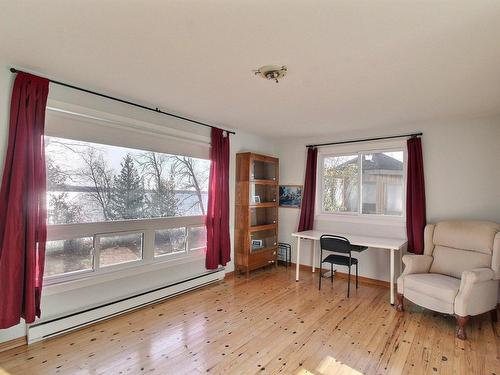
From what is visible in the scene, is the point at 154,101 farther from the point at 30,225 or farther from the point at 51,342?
the point at 51,342

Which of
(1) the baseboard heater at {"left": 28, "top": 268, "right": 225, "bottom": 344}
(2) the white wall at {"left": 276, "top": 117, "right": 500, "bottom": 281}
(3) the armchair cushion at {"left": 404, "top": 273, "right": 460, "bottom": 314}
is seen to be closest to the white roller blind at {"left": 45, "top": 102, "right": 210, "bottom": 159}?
(1) the baseboard heater at {"left": 28, "top": 268, "right": 225, "bottom": 344}

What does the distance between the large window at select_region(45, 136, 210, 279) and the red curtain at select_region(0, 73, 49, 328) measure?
0.62 feet

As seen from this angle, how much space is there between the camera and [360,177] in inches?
169

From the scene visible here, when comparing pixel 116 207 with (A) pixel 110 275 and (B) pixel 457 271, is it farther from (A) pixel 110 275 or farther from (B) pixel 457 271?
(B) pixel 457 271

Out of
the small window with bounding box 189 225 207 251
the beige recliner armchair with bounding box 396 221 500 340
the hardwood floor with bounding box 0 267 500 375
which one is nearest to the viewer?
the hardwood floor with bounding box 0 267 500 375

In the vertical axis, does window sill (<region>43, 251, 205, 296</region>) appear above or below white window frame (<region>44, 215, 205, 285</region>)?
below

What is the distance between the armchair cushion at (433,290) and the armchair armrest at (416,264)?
6 centimetres

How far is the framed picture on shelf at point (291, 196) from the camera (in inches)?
192

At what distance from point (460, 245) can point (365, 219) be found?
125 cm

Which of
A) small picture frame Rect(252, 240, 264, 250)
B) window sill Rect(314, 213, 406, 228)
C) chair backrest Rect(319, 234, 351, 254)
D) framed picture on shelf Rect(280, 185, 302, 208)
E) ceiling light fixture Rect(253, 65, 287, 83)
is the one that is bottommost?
small picture frame Rect(252, 240, 264, 250)

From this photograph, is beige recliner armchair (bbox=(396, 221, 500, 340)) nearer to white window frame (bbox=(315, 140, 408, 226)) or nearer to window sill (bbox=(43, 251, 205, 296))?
white window frame (bbox=(315, 140, 408, 226))

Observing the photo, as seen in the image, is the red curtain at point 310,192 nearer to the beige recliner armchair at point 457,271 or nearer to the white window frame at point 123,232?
the beige recliner armchair at point 457,271

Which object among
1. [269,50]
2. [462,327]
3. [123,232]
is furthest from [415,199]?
[123,232]

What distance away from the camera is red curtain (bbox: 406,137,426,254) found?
11.7 feet
